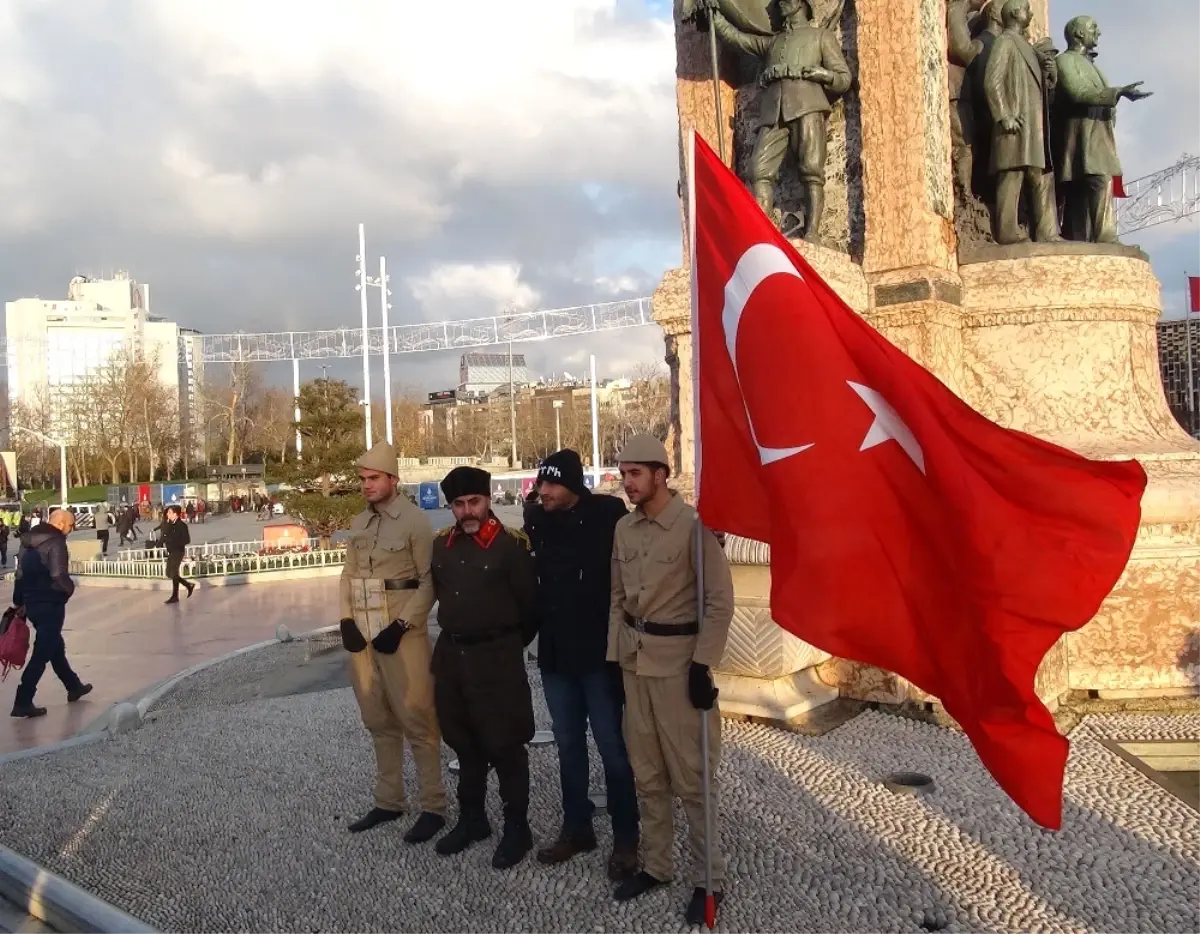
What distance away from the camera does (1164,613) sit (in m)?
5.33

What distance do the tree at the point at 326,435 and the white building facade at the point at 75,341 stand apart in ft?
210

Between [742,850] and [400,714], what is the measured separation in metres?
1.53

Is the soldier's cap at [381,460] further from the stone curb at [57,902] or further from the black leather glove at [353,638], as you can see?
the stone curb at [57,902]

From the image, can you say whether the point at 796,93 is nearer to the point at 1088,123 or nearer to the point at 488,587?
the point at 1088,123

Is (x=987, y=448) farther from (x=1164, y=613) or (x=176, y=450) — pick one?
(x=176, y=450)

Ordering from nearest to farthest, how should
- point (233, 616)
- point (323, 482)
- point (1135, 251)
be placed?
point (1135, 251), point (233, 616), point (323, 482)

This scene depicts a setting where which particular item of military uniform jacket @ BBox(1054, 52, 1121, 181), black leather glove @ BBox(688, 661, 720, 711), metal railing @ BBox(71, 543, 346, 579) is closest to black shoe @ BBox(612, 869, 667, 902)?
black leather glove @ BBox(688, 661, 720, 711)

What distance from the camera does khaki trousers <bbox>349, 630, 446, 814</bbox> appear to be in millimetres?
4238

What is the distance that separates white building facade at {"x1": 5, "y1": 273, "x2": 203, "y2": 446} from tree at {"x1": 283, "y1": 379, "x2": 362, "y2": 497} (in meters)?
63.9

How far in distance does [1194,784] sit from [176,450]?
6876 centimetres

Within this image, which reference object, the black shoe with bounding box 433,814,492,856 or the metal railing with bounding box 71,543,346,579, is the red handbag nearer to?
the black shoe with bounding box 433,814,492,856

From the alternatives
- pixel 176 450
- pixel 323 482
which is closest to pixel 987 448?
pixel 323 482

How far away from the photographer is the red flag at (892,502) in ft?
8.13

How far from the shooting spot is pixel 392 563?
168 inches
